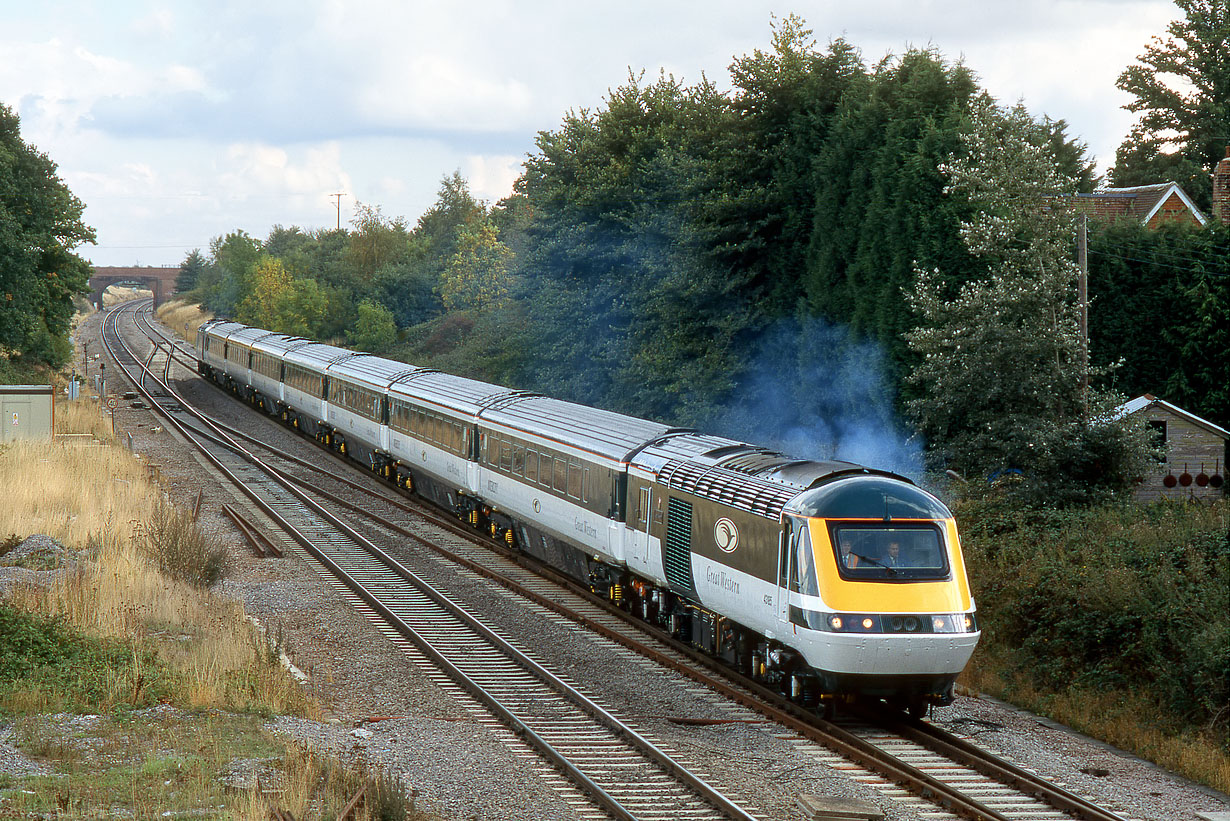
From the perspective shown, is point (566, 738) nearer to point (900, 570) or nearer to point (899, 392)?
point (900, 570)

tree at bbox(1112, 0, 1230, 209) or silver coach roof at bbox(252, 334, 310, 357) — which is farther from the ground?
tree at bbox(1112, 0, 1230, 209)

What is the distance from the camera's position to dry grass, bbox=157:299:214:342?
11356 cm

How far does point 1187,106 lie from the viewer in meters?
56.8

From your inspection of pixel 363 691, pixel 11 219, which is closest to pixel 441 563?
pixel 363 691

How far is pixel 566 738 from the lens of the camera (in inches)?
514

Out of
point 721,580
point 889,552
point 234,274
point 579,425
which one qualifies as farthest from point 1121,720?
point 234,274

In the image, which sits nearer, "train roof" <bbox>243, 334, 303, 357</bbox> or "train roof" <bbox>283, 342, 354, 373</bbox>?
"train roof" <bbox>283, 342, 354, 373</bbox>

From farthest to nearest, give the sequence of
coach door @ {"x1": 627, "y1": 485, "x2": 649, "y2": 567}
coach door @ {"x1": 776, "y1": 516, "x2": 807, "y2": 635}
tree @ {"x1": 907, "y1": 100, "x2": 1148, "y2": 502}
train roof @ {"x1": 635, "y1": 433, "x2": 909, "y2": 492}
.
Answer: tree @ {"x1": 907, "y1": 100, "x2": 1148, "y2": 502}, coach door @ {"x1": 627, "y1": 485, "x2": 649, "y2": 567}, train roof @ {"x1": 635, "y1": 433, "x2": 909, "y2": 492}, coach door @ {"x1": 776, "y1": 516, "x2": 807, "y2": 635}

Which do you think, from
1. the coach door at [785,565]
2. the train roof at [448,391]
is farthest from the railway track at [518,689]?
the train roof at [448,391]

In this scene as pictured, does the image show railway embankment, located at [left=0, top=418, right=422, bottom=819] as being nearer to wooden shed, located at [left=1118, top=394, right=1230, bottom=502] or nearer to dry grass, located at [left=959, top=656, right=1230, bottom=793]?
dry grass, located at [left=959, top=656, right=1230, bottom=793]

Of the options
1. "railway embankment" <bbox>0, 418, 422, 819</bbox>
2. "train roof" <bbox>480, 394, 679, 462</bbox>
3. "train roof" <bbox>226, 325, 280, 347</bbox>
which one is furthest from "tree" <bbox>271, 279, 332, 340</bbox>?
"railway embankment" <bbox>0, 418, 422, 819</bbox>

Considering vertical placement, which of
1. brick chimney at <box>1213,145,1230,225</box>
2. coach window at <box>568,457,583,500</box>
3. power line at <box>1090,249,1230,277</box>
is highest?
brick chimney at <box>1213,145,1230,225</box>

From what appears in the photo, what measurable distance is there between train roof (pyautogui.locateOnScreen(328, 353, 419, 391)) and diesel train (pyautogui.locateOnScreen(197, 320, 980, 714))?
6.31 meters

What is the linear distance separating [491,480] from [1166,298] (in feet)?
54.6
